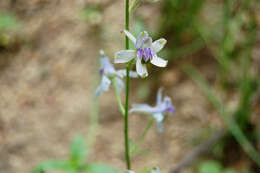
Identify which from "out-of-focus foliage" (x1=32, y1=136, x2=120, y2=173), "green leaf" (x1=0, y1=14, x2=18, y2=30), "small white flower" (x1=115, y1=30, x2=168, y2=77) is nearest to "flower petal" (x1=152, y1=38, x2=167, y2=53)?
"small white flower" (x1=115, y1=30, x2=168, y2=77)

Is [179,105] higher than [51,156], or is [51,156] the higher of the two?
[179,105]

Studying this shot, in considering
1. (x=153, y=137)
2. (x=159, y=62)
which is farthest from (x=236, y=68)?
(x=159, y=62)

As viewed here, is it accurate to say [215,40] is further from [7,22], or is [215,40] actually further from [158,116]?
[7,22]

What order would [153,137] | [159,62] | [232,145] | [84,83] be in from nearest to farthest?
[159,62]
[232,145]
[153,137]
[84,83]

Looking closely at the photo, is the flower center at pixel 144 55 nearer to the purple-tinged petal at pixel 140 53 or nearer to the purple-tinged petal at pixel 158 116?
the purple-tinged petal at pixel 140 53

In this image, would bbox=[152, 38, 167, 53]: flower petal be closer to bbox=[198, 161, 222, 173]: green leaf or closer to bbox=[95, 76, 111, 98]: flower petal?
bbox=[95, 76, 111, 98]: flower petal

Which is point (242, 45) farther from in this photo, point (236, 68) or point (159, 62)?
point (159, 62)

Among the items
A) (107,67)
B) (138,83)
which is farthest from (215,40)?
(107,67)
